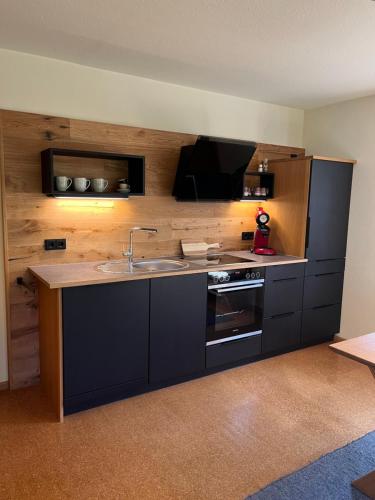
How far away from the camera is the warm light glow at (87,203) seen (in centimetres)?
288

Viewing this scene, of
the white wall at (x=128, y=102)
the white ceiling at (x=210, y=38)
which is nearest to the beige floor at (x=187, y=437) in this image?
the white wall at (x=128, y=102)

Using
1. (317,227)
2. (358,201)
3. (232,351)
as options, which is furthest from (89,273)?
(358,201)

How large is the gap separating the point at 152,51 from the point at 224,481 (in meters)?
2.58

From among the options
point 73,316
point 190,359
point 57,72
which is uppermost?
point 57,72

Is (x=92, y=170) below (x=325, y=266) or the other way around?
the other way around

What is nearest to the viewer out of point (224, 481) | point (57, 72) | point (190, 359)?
point (224, 481)

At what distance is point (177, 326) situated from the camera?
2865 mm

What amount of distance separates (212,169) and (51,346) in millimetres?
Result: 1877

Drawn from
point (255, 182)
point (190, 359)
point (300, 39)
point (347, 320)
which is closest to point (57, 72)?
point (300, 39)

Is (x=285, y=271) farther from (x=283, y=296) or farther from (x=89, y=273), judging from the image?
(x=89, y=273)

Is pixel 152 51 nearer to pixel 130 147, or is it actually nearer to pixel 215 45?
pixel 215 45

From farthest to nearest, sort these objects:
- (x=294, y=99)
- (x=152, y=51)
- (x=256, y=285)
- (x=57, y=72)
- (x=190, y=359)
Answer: (x=294, y=99) < (x=256, y=285) < (x=190, y=359) < (x=57, y=72) < (x=152, y=51)

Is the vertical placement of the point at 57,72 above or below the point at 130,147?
above

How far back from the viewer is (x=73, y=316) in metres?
2.42
